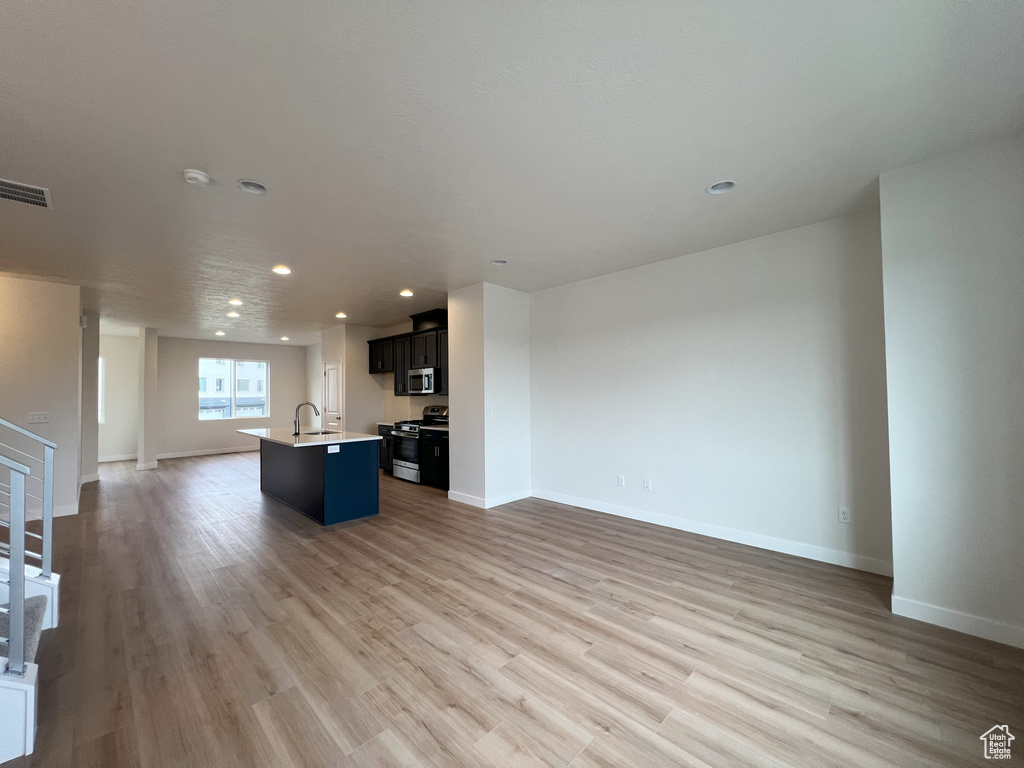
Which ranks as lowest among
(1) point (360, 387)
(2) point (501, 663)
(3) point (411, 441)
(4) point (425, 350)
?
(2) point (501, 663)

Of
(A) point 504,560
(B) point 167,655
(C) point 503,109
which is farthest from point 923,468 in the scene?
(B) point 167,655

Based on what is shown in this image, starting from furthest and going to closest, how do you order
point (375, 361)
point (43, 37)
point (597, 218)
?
point (375, 361), point (597, 218), point (43, 37)

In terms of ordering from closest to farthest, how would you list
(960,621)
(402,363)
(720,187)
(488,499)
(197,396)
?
(960,621)
(720,187)
(488,499)
(402,363)
(197,396)

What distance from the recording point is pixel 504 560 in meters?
3.41

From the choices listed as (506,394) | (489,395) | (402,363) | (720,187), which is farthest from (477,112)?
(402,363)

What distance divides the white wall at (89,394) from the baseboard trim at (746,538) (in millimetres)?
7425

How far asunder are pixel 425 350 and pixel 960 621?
20.0 ft

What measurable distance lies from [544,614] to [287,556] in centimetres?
235

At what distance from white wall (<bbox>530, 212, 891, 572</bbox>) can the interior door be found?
4721 millimetres

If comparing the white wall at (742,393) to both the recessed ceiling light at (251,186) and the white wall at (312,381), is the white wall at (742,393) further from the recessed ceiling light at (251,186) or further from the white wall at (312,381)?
the white wall at (312,381)

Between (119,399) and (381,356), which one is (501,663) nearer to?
(381,356)

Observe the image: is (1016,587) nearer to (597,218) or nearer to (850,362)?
(850,362)

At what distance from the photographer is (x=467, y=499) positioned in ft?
17.0

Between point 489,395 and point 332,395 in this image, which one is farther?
point 332,395
